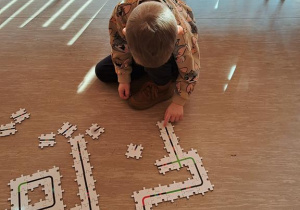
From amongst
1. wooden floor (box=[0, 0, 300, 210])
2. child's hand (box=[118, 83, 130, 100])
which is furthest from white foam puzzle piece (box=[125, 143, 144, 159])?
child's hand (box=[118, 83, 130, 100])

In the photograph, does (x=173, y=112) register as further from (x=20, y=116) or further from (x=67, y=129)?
(x=20, y=116)

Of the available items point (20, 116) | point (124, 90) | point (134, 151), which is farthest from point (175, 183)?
point (20, 116)

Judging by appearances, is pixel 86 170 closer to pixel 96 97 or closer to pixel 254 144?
pixel 96 97

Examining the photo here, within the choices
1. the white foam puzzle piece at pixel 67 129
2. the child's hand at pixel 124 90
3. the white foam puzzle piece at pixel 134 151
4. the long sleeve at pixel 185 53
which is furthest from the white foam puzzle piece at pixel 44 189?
the long sleeve at pixel 185 53

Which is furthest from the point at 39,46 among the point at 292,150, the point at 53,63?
the point at 292,150

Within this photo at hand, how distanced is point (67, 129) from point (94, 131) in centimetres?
13

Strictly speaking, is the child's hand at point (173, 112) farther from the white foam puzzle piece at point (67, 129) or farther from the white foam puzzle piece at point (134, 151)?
the white foam puzzle piece at point (67, 129)

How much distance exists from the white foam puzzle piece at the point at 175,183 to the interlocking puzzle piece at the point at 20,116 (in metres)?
0.64

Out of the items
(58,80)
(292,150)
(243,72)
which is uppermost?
(58,80)

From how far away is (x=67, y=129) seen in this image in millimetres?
1221

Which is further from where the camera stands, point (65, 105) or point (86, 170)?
point (65, 105)

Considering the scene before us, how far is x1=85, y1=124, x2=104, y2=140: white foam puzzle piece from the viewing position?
1.20 meters

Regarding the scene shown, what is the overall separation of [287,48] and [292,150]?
26.9 inches

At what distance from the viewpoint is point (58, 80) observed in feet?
4.64
